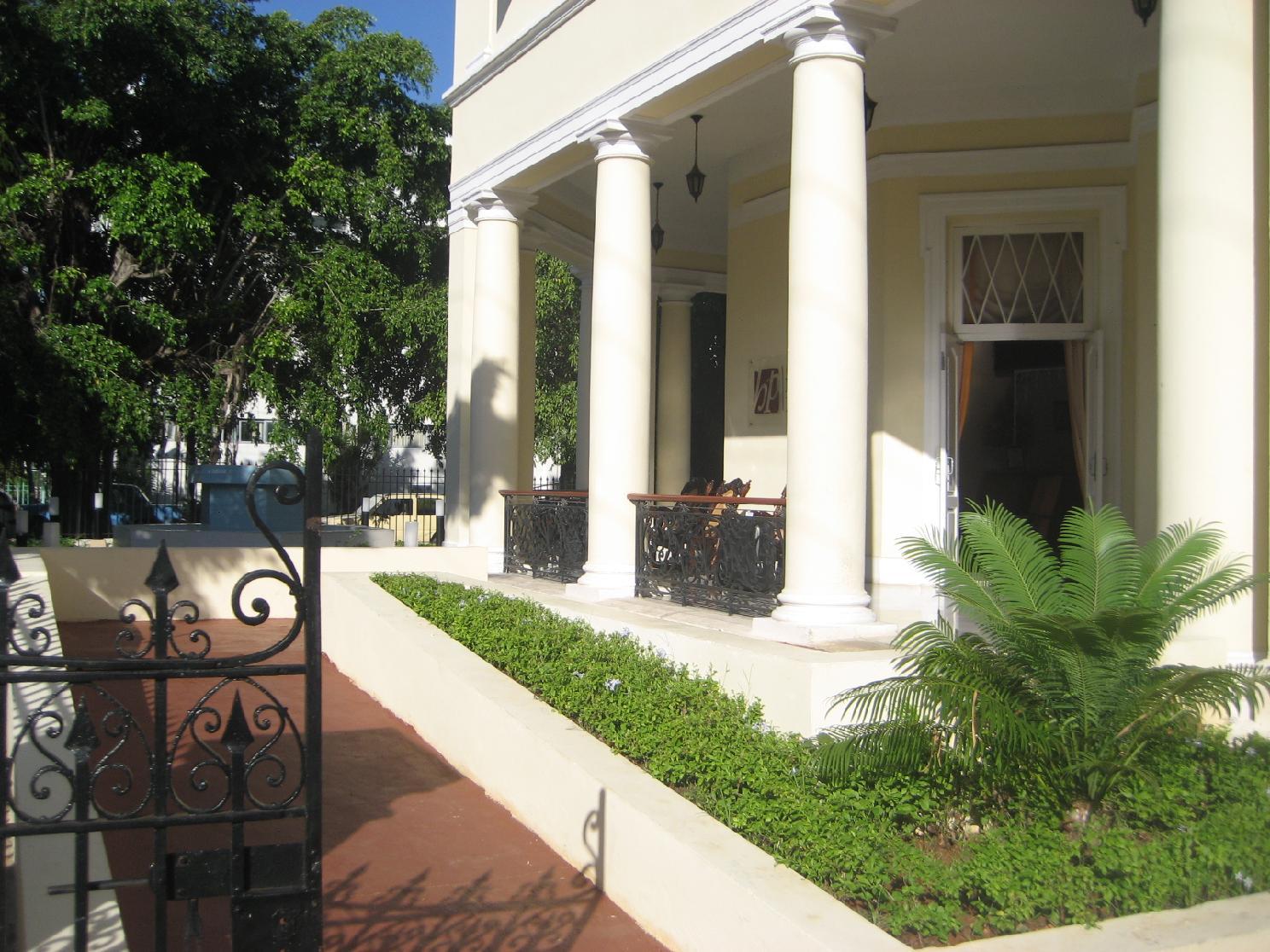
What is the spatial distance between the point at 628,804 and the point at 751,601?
12.9 ft

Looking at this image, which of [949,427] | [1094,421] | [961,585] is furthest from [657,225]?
[961,585]

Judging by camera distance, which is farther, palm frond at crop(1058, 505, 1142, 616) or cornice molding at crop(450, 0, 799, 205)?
cornice molding at crop(450, 0, 799, 205)

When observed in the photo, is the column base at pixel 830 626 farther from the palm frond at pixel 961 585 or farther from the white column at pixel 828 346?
the palm frond at pixel 961 585

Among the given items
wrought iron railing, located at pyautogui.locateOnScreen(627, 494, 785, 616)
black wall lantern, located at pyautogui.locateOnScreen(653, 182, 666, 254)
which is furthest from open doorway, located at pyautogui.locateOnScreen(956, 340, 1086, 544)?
wrought iron railing, located at pyautogui.locateOnScreen(627, 494, 785, 616)

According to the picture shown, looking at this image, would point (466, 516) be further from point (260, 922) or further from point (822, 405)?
point (260, 922)

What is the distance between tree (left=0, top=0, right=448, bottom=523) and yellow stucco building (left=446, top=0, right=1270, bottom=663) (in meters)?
5.20

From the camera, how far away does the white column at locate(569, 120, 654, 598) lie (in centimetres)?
977

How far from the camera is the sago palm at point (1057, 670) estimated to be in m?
Result: 4.70

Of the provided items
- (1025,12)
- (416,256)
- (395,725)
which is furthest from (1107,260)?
(416,256)

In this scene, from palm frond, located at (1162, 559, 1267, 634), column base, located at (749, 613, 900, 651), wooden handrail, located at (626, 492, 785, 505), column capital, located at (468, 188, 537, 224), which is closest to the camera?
palm frond, located at (1162, 559, 1267, 634)

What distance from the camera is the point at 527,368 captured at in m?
14.6

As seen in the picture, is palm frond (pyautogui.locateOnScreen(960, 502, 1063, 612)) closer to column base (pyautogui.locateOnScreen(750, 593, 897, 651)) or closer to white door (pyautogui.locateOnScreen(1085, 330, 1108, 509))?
column base (pyautogui.locateOnScreen(750, 593, 897, 651))

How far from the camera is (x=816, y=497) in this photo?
7.48 meters

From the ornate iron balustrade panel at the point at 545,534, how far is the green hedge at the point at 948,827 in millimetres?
4860
